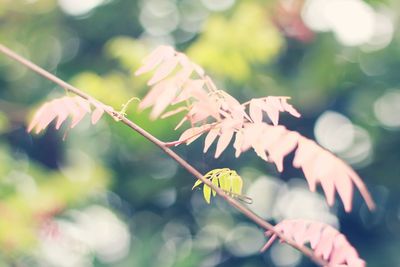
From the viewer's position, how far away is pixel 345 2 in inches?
119

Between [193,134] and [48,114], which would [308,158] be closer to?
[193,134]

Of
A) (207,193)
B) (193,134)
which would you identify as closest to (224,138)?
(193,134)

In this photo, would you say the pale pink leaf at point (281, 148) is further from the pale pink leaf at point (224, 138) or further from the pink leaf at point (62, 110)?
the pink leaf at point (62, 110)

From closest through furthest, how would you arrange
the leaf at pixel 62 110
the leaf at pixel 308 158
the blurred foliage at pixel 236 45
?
the leaf at pixel 308 158, the leaf at pixel 62 110, the blurred foliage at pixel 236 45

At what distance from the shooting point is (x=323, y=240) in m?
0.87

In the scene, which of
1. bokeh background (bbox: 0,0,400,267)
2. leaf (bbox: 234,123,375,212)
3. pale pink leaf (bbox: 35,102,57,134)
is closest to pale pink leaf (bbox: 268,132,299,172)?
leaf (bbox: 234,123,375,212)

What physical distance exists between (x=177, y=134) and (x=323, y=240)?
68.0 inches

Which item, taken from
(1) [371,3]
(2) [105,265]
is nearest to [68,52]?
(2) [105,265]

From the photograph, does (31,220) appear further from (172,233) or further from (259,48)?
(172,233)

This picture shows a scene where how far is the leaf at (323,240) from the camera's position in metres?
0.83

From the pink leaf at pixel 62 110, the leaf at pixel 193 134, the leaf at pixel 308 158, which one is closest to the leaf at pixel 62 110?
the pink leaf at pixel 62 110

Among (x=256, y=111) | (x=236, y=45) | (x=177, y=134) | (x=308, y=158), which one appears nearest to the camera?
(x=308, y=158)

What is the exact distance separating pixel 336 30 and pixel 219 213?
4.19 ft

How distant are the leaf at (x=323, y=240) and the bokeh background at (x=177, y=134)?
1.42m
